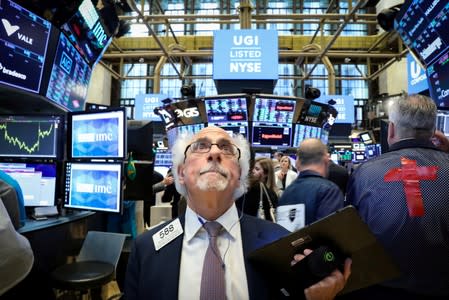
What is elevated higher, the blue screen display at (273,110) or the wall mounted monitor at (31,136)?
the blue screen display at (273,110)

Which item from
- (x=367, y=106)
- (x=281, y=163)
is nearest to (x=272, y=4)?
(x=367, y=106)

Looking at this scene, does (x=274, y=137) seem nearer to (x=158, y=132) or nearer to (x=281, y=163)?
(x=281, y=163)

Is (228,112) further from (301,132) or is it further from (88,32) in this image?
(88,32)

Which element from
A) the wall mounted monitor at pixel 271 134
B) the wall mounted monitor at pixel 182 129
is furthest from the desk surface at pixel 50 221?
the wall mounted monitor at pixel 271 134

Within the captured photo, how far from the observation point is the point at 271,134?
5.65m

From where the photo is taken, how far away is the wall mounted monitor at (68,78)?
3.37m

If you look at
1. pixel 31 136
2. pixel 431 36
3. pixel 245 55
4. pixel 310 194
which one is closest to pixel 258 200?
pixel 310 194

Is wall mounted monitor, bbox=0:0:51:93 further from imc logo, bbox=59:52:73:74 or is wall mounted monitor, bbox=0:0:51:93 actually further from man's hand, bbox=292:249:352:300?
man's hand, bbox=292:249:352:300

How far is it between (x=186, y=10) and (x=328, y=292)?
15.8 m

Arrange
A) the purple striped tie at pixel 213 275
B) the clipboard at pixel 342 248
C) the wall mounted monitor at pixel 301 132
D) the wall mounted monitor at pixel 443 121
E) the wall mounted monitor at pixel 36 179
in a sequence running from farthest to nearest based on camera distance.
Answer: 1. the wall mounted monitor at pixel 301 132
2. the wall mounted monitor at pixel 443 121
3. the wall mounted monitor at pixel 36 179
4. the purple striped tie at pixel 213 275
5. the clipboard at pixel 342 248

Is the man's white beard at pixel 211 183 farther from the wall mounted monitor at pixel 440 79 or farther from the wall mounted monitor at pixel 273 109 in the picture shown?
the wall mounted monitor at pixel 273 109

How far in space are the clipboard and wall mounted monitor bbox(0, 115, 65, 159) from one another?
241 cm

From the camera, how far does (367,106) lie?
1433 cm

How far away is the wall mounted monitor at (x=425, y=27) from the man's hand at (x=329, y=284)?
297 centimetres
